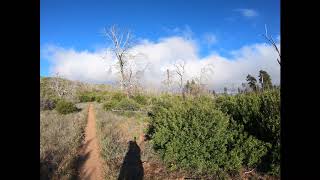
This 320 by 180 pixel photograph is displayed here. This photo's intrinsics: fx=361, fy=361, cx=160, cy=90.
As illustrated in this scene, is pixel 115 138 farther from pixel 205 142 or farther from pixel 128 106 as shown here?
pixel 128 106

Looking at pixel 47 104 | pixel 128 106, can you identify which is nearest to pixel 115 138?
pixel 128 106

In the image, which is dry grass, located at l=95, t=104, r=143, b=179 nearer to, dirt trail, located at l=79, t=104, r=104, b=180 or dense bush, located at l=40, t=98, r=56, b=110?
dirt trail, located at l=79, t=104, r=104, b=180

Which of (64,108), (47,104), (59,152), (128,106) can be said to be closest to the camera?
(59,152)

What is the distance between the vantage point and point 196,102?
470 inches

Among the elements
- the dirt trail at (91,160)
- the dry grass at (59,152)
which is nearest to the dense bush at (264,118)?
the dirt trail at (91,160)

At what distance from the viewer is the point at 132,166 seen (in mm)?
11695

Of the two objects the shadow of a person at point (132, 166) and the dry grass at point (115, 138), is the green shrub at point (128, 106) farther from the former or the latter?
the shadow of a person at point (132, 166)

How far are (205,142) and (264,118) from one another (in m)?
1.78

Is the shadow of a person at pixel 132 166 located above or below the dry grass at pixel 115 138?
below

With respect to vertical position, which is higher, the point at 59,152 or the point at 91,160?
the point at 59,152

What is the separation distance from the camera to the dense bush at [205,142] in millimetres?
9906

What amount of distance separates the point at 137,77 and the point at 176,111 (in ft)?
92.7

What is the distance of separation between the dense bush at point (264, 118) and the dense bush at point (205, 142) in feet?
0.88
